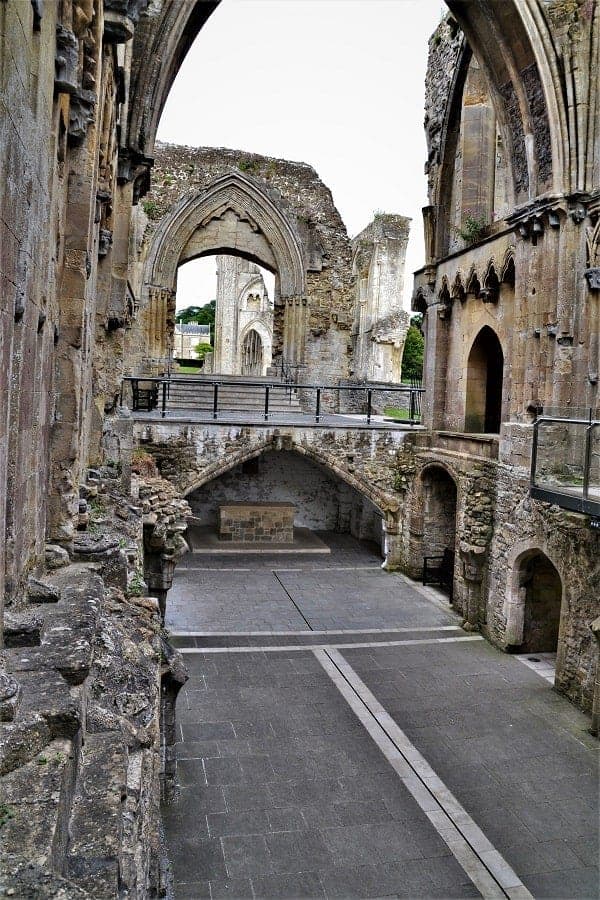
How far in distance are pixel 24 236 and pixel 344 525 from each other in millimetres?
15349

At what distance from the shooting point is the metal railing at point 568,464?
7.09 metres

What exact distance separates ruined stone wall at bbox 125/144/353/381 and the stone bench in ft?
16.0

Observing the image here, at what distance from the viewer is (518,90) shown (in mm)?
10586

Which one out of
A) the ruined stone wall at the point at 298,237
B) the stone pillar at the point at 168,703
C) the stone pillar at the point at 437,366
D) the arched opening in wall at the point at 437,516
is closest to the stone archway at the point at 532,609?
the arched opening in wall at the point at 437,516

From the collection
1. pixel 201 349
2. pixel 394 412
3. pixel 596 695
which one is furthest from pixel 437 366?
pixel 201 349

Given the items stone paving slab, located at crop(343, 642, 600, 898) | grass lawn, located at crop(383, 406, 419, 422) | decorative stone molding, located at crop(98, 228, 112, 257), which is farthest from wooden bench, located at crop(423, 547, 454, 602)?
decorative stone molding, located at crop(98, 228, 112, 257)

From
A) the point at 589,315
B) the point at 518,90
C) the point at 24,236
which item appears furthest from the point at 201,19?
the point at 24,236

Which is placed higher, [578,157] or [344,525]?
[578,157]

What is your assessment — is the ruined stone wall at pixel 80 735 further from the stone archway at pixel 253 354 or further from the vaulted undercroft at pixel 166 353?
the stone archway at pixel 253 354

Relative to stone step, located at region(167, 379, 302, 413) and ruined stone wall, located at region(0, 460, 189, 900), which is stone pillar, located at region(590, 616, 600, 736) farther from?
stone step, located at region(167, 379, 302, 413)

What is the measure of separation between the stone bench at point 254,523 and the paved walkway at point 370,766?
14.6ft

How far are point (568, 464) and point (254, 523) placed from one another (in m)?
9.08

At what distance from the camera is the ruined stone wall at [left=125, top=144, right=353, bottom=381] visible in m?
17.9

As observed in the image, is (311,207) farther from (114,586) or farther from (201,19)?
(114,586)
